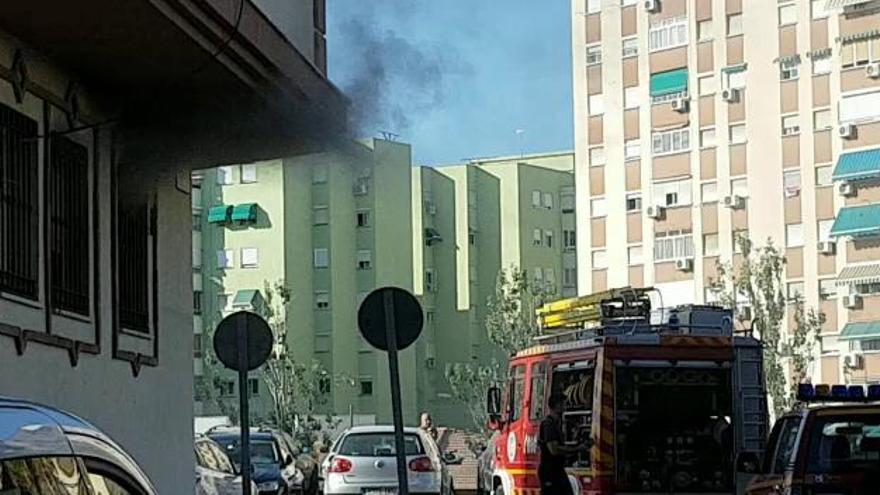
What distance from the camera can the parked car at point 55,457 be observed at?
4262 mm

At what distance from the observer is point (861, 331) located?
57.3 m

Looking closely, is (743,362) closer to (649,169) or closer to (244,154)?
(244,154)

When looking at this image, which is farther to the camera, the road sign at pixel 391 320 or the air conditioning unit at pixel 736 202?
the air conditioning unit at pixel 736 202

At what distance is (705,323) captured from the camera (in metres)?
20.3

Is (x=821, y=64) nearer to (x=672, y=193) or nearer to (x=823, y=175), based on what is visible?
(x=823, y=175)

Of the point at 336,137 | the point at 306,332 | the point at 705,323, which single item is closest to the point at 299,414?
the point at 306,332

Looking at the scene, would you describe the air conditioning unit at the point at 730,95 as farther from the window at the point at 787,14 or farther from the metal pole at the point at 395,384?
the metal pole at the point at 395,384

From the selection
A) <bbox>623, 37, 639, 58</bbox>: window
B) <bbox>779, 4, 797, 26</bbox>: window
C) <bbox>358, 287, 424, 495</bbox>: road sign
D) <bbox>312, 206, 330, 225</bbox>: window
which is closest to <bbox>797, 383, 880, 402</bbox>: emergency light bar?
<bbox>358, 287, 424, 495</bbox>: road sign

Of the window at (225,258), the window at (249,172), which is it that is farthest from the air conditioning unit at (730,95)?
the window at (249,172)

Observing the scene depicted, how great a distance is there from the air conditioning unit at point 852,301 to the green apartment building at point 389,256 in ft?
53.4

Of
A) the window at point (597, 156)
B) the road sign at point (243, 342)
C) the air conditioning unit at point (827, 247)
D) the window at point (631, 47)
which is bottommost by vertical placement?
the road sign at point (243, 342)

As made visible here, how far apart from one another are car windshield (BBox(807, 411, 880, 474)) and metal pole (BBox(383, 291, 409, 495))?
3.16 m

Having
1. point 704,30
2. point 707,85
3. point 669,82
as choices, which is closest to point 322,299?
point 669,82

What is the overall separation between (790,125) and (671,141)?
17.7ft
